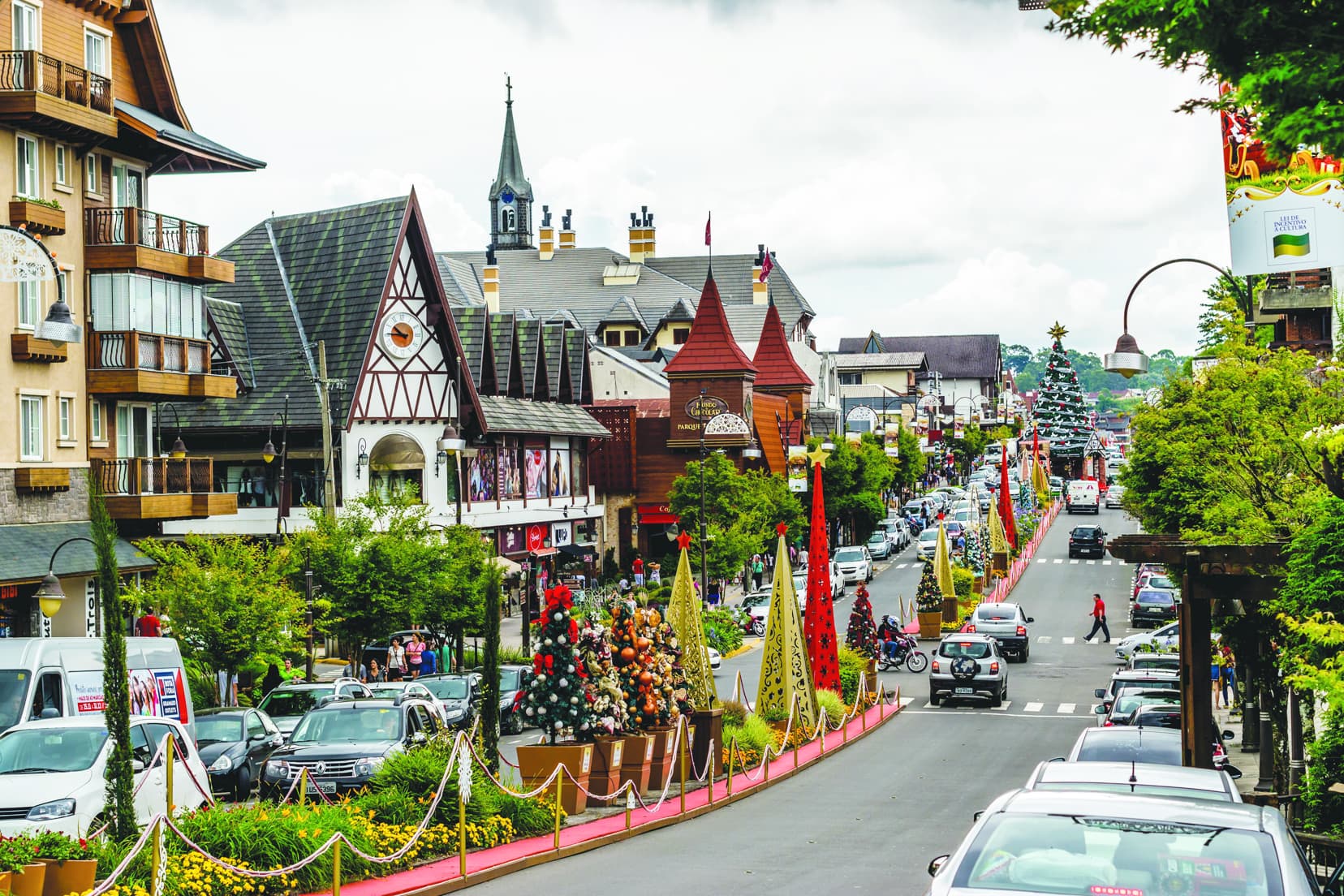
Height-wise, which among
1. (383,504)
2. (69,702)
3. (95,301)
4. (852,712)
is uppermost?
(95,301)

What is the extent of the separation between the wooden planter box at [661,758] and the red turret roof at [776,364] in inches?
2551

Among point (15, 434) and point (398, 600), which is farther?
point (398, 600)

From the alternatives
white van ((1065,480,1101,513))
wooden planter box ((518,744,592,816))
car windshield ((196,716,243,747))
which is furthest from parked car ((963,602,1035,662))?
white van ((1065,480,1101,513))

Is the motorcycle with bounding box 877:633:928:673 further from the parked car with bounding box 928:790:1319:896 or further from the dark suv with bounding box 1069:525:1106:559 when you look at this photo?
the parked car with bounding box 928:790:1319:896

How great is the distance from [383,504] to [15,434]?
30.6 feet

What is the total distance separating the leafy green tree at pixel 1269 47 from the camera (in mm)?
9773

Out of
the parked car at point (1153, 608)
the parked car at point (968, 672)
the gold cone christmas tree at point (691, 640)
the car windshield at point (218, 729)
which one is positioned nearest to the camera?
the car windshield at point (218, 729)

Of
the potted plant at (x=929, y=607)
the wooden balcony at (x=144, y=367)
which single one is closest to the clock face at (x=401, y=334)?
the wooden balcony at (x=144, y=367)

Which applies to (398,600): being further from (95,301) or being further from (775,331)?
(775,331)

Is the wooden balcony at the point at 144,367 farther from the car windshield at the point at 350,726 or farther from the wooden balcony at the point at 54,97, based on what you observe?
the car windshield at the point at 350,726

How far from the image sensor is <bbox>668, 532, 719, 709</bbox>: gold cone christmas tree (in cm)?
2442

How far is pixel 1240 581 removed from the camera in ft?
56.3

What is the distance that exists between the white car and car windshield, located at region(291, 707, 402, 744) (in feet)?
12.4

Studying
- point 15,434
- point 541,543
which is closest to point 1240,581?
point 15,434
